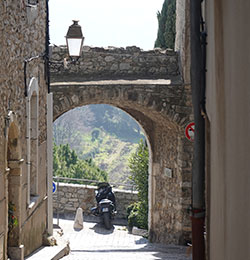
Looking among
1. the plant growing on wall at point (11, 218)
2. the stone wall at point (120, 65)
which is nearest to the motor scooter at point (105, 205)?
the stone wall at point (120, 65)

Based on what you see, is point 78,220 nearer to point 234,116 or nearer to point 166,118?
point 166,118

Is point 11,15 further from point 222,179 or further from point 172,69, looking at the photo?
point 172,69

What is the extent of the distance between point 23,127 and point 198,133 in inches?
147

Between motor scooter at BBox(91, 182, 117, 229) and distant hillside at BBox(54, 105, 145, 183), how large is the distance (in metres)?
43.6

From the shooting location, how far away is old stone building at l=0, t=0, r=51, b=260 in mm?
6662

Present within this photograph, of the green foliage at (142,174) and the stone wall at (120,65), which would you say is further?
the green foliage at (142,174)

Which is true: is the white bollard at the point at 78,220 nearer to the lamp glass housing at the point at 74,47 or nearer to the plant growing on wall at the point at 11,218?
the lamp glass housing at the point at 74,47

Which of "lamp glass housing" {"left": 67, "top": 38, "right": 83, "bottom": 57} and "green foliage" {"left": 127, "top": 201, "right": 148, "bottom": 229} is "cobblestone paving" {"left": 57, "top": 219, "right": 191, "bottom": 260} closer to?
"green foliage" {"left": 127, "top": 201, "right": 148, "bottom": 229}

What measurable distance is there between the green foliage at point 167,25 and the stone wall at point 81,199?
4421 millimetres

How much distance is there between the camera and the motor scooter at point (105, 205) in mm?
15516

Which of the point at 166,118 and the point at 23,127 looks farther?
the point at 166,118

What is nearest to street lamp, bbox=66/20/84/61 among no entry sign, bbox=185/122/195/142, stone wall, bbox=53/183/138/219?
no entry sign, bbox=185/122/195/142

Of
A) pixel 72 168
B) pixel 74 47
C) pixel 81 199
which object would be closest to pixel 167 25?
pixel 81 199

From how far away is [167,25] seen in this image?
1516 centimetres
